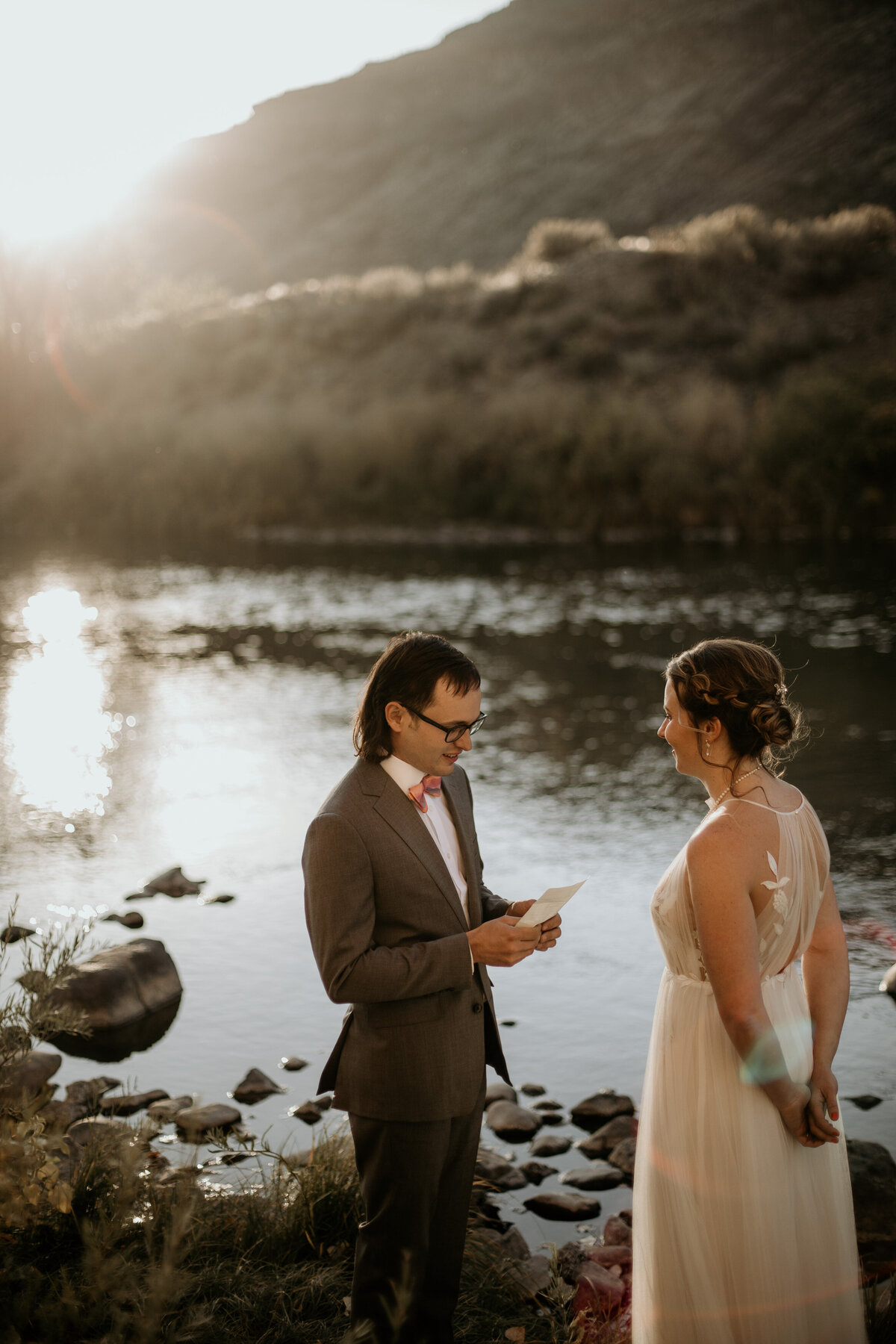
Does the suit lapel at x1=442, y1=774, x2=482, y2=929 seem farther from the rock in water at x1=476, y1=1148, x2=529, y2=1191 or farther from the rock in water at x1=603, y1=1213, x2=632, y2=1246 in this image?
the rock in water at x1=476, y1=1148, x2=529, y2=1191

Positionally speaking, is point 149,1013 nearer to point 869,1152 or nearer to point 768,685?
point 869,1152

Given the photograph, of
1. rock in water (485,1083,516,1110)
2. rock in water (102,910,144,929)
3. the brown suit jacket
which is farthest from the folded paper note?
rock in water (102,910,144,929)

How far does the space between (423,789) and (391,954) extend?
1.36ft

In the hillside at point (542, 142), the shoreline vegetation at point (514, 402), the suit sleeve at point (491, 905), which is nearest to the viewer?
the suit sleeve at point (491, 905)

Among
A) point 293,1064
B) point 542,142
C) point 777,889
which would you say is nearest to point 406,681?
point 777,889

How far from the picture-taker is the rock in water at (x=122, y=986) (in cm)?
589

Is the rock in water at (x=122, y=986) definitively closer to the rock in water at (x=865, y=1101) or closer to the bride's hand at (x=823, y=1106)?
the rock in water at (x=865, y=1101)

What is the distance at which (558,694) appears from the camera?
1362cm

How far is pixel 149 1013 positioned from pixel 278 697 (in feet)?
25.8

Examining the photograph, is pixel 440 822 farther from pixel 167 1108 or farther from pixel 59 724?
pixel 59 724

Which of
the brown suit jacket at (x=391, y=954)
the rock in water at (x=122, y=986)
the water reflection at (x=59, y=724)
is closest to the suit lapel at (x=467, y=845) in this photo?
the brown suit jacket at (x=391, y=954)

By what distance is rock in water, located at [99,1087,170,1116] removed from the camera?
16.4 ft

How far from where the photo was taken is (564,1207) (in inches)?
173

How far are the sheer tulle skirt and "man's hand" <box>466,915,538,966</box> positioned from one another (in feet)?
1.27
